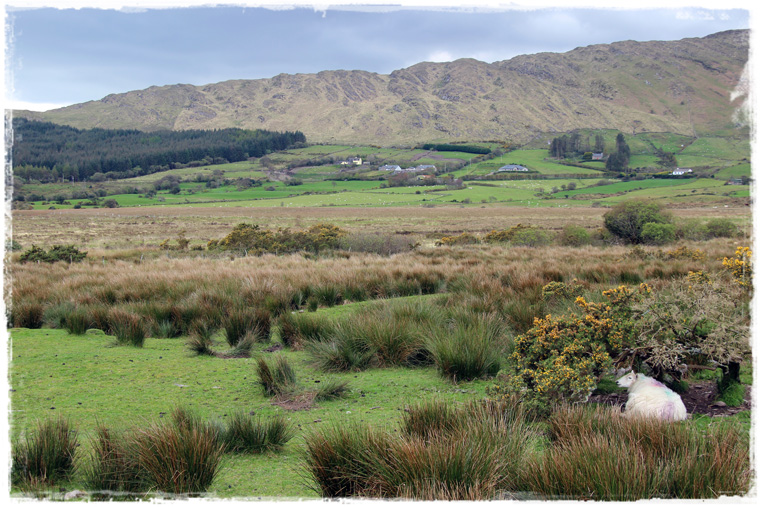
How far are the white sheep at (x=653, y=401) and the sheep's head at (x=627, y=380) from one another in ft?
0.60

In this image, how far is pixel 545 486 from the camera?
118 inches

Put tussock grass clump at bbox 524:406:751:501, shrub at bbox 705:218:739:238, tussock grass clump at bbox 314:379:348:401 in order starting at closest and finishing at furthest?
1. tussock grass clump at bbox 524:406:751:501
2. tussock grass clump at bbox 314:379:348:401
3. shrub at bbox 705:218:739:238

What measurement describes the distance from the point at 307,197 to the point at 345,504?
3947 inches

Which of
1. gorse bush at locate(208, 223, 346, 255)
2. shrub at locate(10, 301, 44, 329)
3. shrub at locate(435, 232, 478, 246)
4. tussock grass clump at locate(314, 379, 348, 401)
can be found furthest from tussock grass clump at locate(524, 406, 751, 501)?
shrub at locate(435, 232, 478, 246)

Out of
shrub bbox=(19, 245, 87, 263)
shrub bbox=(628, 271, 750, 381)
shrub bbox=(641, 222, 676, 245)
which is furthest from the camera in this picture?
shrub bbox=(641, 222, 676, 245)

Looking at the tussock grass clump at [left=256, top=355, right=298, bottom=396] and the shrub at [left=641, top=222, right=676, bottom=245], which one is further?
the shrub at [left=641, top=222, right=676, bottom=245]

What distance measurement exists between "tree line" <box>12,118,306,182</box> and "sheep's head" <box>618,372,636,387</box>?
448ft

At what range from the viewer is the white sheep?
4.62m

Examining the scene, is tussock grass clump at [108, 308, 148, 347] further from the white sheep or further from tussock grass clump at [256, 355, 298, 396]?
the white sheep

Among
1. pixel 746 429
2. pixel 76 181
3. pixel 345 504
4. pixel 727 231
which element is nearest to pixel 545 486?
pixel 345 504

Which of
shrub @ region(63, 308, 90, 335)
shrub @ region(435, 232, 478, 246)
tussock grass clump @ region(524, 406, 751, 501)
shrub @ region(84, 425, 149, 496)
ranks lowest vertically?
shrub @ region(435, 232, 478, 246)

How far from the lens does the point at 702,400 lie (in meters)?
5.38

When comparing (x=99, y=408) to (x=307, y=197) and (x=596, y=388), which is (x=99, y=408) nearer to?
(x=596, y=388)

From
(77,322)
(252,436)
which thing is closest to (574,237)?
(77,322)
